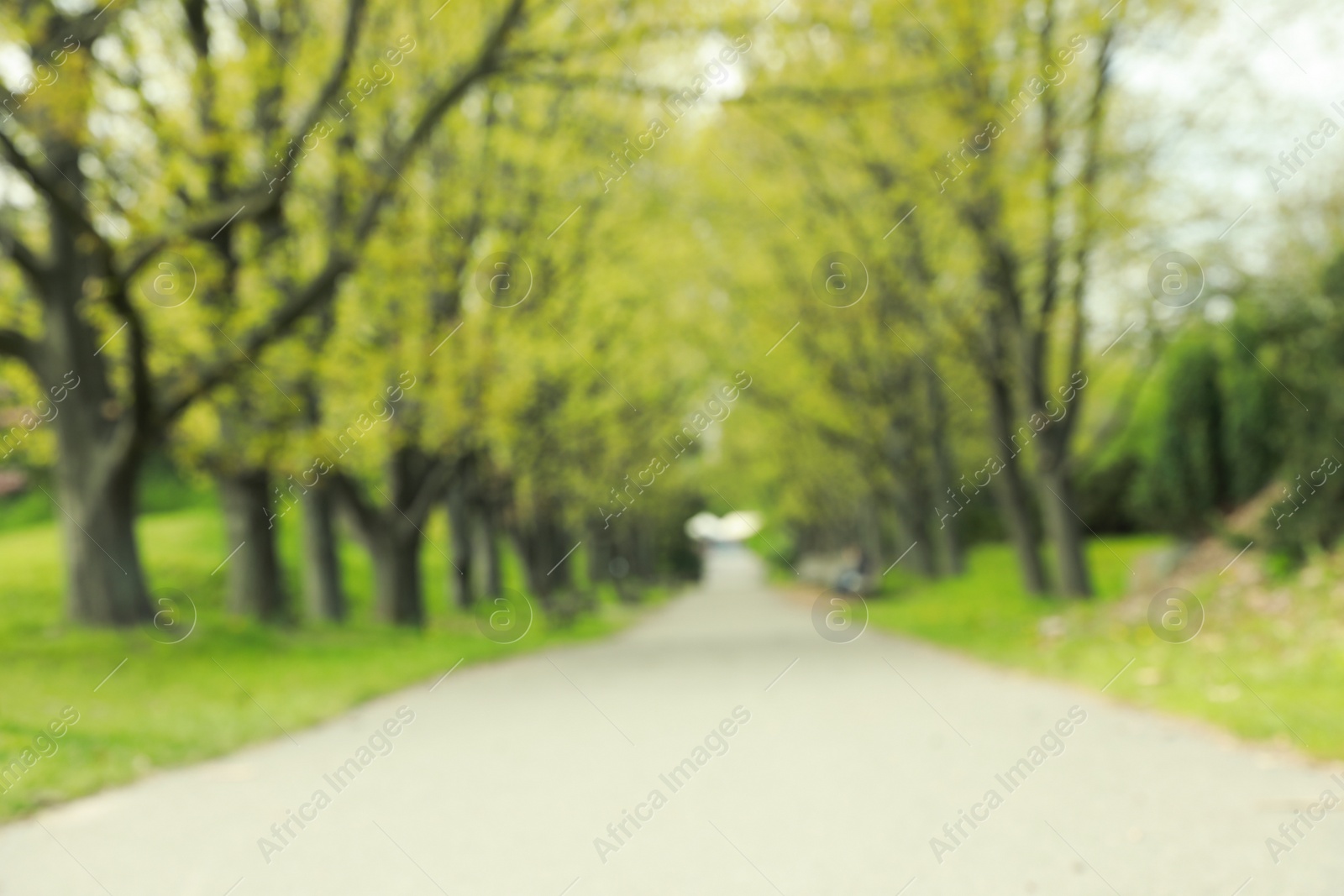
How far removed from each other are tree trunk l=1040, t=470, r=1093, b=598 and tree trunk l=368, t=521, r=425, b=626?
32.5 feet

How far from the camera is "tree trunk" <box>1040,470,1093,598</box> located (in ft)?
51.4

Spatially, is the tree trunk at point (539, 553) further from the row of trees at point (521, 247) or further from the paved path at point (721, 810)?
the paved path at point (721, 810)

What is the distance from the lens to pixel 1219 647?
1021cm

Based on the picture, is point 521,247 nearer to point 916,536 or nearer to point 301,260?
point 301,260

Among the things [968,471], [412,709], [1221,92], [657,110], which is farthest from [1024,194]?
[968,471]

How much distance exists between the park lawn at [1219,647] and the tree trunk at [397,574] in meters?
8.06

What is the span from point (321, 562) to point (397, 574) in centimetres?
123

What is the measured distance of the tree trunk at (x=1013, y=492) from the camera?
16797 mm

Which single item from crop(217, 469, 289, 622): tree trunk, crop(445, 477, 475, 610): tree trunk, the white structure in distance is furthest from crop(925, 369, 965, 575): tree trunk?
the white structure in distance

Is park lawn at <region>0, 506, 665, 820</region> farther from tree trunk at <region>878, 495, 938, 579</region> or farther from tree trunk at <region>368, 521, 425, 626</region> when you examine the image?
tree trunk at <region>878, 495, 938, 579</region>

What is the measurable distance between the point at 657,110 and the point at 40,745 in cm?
1602

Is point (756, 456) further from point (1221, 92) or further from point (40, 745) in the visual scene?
point (40, 745)

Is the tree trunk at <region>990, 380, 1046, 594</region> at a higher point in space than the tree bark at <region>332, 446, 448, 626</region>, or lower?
lower

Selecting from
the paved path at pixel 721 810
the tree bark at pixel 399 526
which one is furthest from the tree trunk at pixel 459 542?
the paved path at pixel 721 810
